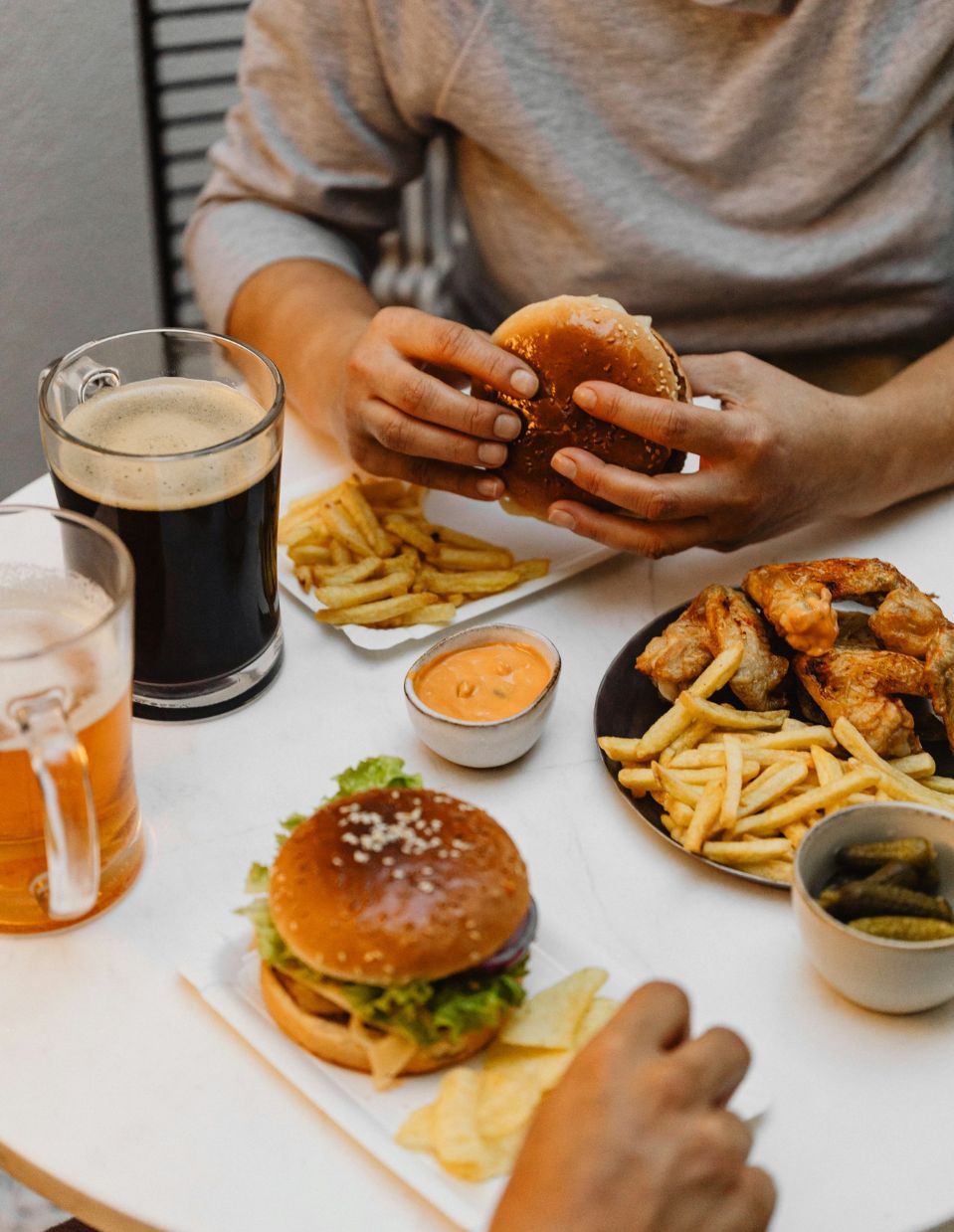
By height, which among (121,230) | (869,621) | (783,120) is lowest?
(121,230)

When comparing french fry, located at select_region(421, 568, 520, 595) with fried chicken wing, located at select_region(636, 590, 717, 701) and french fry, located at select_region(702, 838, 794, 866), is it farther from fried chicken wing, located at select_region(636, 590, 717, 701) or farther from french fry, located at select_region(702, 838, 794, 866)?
french fry, located at select_region(702, 838, 794, 866)

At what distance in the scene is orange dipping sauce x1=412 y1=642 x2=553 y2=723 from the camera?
4.96ft

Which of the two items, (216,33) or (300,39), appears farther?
(216,33)

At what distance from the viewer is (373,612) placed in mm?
1665

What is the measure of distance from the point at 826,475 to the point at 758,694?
0.41m

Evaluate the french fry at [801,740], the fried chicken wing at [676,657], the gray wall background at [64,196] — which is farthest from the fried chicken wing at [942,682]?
the gray wall background at [64,196]

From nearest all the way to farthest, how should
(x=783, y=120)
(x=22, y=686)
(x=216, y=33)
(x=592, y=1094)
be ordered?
(x=592, y=1094) → (x=22, y=686) → (x=783, y=120) → (x=216, y=33)

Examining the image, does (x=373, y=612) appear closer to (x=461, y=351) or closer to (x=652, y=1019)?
(x=461, y=351)

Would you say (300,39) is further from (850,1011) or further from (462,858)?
(850,1011)

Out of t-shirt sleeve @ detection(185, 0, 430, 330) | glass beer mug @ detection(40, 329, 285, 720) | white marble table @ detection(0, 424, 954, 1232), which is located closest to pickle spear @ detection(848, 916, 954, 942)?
white marble table @ detection(0, 424, 954, 1232)

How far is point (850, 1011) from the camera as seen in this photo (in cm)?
125

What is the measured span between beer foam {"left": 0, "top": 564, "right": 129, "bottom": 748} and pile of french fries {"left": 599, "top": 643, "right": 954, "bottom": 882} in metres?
0.56

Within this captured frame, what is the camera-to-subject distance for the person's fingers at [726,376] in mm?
1790

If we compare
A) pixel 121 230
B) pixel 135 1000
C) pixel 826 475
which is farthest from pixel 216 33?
pixel 135 1000
